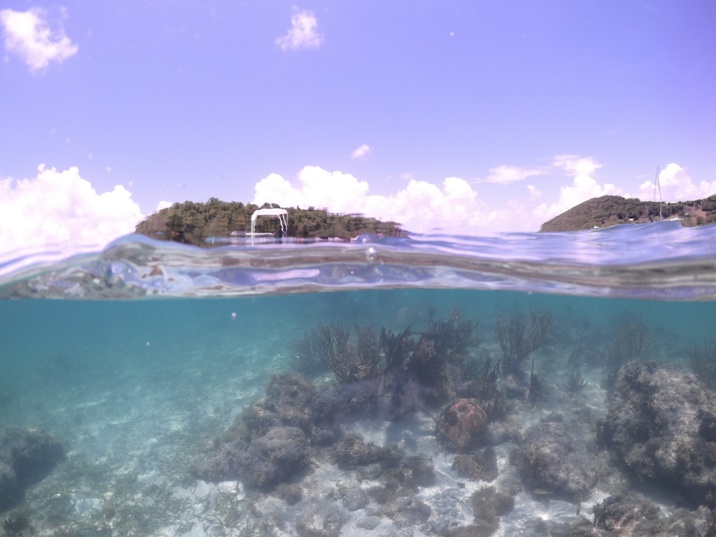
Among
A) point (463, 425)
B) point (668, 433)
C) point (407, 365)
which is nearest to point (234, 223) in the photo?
point (407, 365)

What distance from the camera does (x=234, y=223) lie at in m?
11.1

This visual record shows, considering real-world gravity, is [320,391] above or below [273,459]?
above

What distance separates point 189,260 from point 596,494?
12.1 m

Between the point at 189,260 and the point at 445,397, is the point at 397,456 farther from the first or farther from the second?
the point at 189,260

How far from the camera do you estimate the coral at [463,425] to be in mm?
10938

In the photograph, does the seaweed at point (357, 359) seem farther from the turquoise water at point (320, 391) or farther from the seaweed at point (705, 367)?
the seaweed at point (705, 367)

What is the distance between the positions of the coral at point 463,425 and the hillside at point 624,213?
6891 millimetres

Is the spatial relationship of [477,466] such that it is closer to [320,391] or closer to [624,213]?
[320,391]

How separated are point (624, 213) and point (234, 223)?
12.4 metres

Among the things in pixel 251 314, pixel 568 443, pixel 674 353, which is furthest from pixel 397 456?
pixel 251 314

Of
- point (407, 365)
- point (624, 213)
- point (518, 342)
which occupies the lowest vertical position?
point (518, 342)

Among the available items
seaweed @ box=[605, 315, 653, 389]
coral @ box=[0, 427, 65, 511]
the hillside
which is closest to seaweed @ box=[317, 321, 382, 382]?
the hillside

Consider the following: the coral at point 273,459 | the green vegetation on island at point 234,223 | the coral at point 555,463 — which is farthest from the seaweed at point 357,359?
the coral at point 555,463

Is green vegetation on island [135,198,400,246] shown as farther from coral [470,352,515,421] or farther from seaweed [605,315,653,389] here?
seaweed [605,315,653,389]
